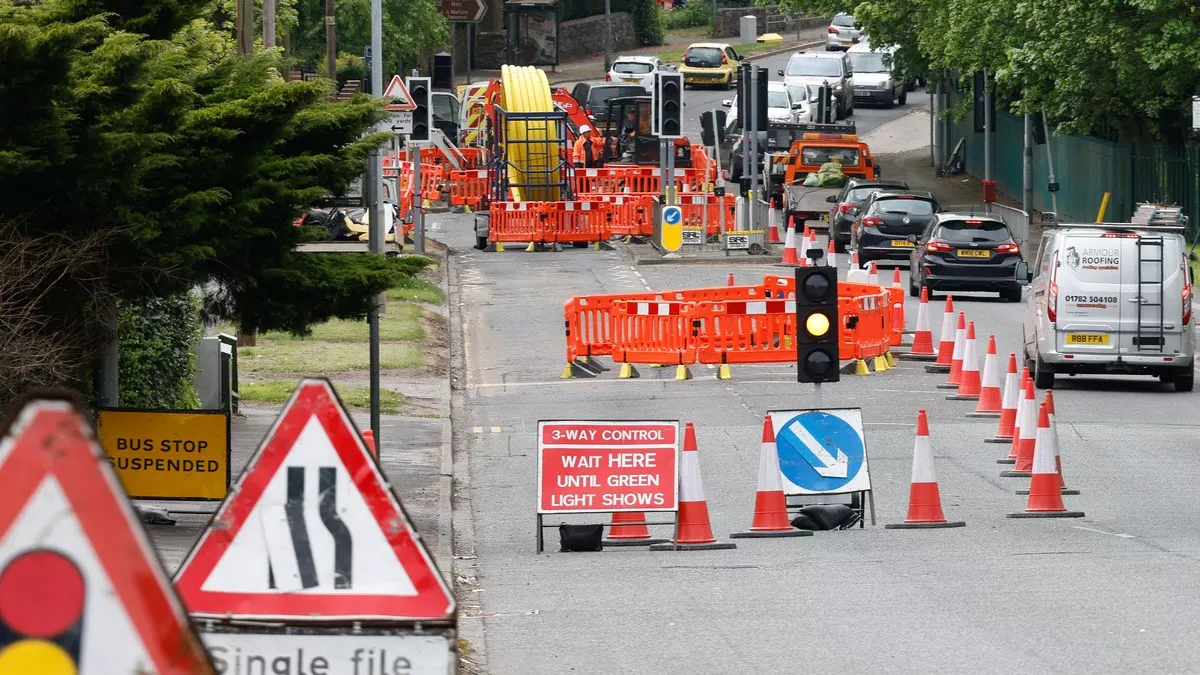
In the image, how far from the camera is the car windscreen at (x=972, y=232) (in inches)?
1162

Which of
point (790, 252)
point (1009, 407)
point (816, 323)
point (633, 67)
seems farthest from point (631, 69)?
point (816, 323)

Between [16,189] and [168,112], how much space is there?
3.46 feet

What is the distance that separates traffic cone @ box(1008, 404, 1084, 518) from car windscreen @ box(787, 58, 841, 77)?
48881mm

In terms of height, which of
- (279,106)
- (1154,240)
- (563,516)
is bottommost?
(563,516)

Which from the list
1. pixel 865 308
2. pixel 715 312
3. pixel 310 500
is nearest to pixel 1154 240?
pixel 865 308

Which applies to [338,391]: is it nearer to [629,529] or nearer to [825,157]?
[629,529]

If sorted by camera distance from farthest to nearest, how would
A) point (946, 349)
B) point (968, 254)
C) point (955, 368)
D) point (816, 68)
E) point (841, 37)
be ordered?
point (841, 37)
point (816, 68)
point (968, 254)
point (946, 349)
point (955, 368)

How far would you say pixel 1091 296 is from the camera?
20891 mm

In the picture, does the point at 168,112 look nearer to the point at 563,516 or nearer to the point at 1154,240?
the point at 563,516

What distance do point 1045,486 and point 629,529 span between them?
3132 millimetres

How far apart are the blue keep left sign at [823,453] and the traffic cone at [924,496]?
0.35 m

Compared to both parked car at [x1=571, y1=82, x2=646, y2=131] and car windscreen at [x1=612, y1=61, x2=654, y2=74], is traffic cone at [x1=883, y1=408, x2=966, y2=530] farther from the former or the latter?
car windscreen at [x1=612, y1=61, x2=654, y2=74]

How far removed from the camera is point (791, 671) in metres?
8.86

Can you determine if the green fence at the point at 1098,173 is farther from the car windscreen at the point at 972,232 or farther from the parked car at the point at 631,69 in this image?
the parked car at the point at 631,69
